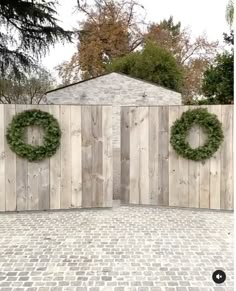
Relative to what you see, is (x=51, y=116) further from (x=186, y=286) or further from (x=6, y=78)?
(x=6, y=78)

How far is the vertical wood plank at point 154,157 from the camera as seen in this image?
421 cm

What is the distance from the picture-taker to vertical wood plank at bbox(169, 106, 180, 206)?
4148mm

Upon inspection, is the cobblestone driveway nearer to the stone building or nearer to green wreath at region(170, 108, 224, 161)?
green wreath at region(170, 108, 224, 161)

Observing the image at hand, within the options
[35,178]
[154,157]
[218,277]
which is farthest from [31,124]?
[218,277]

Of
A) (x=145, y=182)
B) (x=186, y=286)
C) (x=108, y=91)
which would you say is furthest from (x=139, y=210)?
(x=108, y=91)

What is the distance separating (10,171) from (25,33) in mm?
5893

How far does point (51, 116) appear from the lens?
4.01 metres

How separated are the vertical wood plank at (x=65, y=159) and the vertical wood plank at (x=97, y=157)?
1.00 feet

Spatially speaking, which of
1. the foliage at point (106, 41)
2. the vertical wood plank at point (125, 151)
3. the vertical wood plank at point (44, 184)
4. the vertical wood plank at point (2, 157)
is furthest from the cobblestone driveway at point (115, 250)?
the foliage at point (106, 41)

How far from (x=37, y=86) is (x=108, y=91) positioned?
341 centimetres

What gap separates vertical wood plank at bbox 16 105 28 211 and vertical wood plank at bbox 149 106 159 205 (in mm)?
1587

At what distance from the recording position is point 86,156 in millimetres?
4156

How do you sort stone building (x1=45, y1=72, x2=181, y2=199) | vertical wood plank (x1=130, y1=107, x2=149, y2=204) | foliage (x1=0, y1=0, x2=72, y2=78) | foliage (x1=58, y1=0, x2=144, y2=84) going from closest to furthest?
vertical wood plank (x1=130, y1=107, x2=149, y2=204), foliage (x1=0, y1=0, x2=72, y2=78), stone building (x1=45, y1=72, x2=181, y2=199), foliage (x1=58, y1=0, x2=144, y2=84)

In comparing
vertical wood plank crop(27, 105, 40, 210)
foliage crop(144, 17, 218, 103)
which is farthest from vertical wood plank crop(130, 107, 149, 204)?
foliage crop(144, 17, 218, 103)
